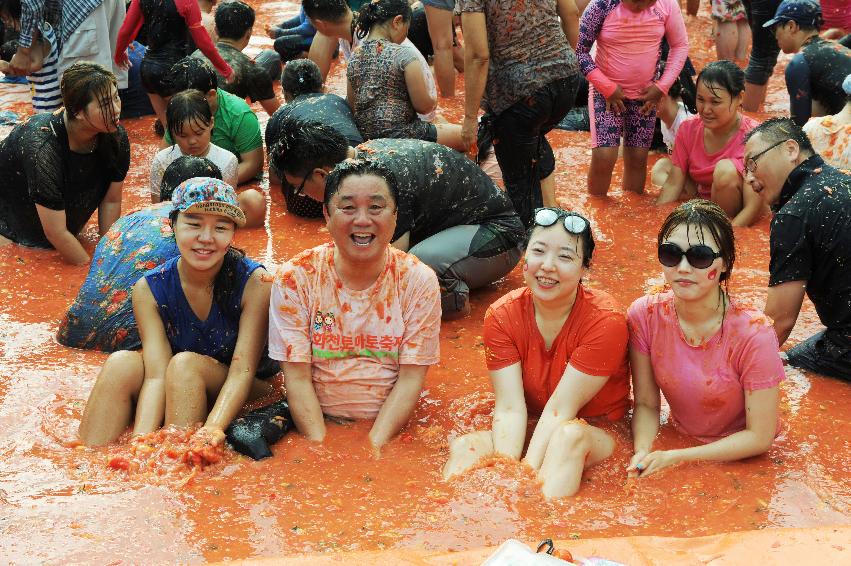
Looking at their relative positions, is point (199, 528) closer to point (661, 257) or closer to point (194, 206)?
point (194, 206)

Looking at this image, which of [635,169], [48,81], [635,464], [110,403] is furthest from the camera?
[48,81]

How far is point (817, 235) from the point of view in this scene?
441 centimetres

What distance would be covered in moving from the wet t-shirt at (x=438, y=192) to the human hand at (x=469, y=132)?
0.97m

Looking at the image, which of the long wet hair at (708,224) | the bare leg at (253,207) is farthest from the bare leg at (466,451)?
the bare leg at (253,207)

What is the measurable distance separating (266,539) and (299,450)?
0.64 metres

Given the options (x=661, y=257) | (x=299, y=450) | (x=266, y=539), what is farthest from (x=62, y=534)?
(x=661, y=257)

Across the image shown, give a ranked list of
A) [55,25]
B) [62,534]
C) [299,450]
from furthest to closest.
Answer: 1. [55,25]
2. [299,450]
3. [62,534]

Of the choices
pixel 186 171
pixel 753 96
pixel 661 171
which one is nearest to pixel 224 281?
pixel 186 171

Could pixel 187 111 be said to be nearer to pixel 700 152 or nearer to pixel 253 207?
pixel 253 207

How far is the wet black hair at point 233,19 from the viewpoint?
8220mm

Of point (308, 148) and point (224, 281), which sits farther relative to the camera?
point (308, 148)

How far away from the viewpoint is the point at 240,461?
405cm

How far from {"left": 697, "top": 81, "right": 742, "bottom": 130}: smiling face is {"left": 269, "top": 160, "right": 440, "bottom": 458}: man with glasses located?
9.98ft

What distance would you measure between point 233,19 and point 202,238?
457 centimetres
